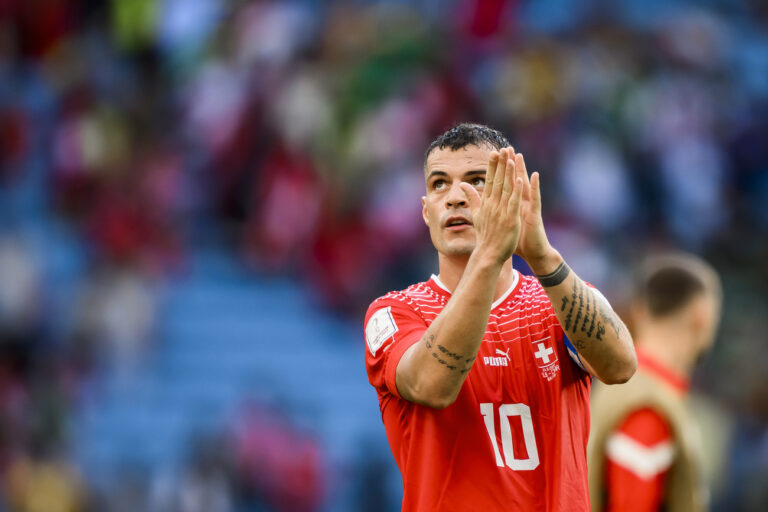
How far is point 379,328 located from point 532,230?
0.68 m

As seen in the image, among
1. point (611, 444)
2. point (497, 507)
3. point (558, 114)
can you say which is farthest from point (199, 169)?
point (497, 507)

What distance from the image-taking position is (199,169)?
41.9ft

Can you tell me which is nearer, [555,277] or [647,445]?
[555,277]

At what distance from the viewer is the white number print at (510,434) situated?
11.6ft

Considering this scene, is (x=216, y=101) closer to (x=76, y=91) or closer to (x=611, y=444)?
(x=76, y=91)

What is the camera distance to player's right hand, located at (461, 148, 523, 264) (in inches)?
129

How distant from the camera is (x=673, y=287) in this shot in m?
5.08

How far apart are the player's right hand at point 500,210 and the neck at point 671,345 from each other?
1890mm

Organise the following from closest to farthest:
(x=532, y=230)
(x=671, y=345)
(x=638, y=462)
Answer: (x=532, y=230)
(x=638, y=462)
(x=671, y=345)

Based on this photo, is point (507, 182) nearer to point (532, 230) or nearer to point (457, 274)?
Result: point (532, 230)

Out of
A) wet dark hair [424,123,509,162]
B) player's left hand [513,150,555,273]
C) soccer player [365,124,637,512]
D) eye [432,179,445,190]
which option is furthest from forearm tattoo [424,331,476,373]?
wet dark hair [424,123,509,162]

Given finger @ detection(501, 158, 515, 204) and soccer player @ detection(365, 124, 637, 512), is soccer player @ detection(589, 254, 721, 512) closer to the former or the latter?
soccer player @ detection(365, 124, 637, 512)

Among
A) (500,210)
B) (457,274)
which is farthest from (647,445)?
(500,210)

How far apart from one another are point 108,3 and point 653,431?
11695 mm
